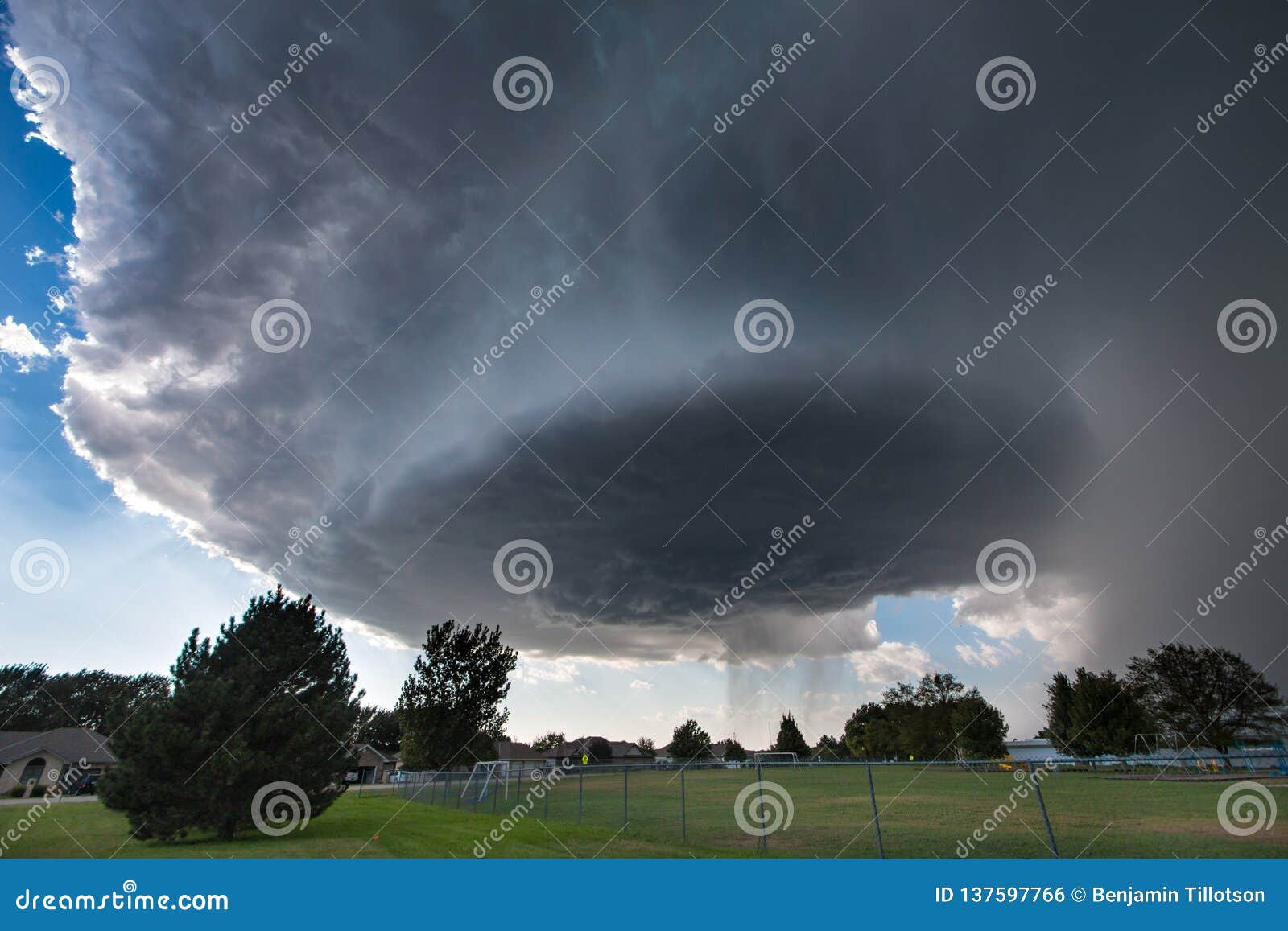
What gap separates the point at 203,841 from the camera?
51.3 ft

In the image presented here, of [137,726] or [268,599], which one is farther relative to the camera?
[268,599]

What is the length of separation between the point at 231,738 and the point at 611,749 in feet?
474

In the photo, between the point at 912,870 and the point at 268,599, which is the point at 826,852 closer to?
the point at 912,870

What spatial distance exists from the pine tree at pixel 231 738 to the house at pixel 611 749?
371 ft

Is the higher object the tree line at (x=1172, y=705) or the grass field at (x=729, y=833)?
the tree line at (x=1172, y=705)

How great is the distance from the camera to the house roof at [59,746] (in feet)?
164

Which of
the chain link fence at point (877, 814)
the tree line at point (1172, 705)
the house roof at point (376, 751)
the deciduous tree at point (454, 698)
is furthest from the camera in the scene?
the tree line at point (1172, 705)

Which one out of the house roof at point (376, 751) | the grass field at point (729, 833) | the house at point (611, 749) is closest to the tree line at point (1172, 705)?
the grass field at point (729, 833)

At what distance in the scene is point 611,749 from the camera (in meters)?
147

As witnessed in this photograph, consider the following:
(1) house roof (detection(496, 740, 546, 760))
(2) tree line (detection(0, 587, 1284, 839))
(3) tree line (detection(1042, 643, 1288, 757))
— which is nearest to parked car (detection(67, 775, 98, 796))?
(2) tree line (detection(0, 587, 1284, 839))

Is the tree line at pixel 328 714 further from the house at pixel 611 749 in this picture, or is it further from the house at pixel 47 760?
the house at pixel 611 749

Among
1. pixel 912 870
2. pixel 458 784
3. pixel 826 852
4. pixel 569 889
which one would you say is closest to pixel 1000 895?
pixel 912 870

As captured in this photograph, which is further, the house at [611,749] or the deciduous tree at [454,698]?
the house at [611,749]

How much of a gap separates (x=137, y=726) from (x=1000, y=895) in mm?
19271
